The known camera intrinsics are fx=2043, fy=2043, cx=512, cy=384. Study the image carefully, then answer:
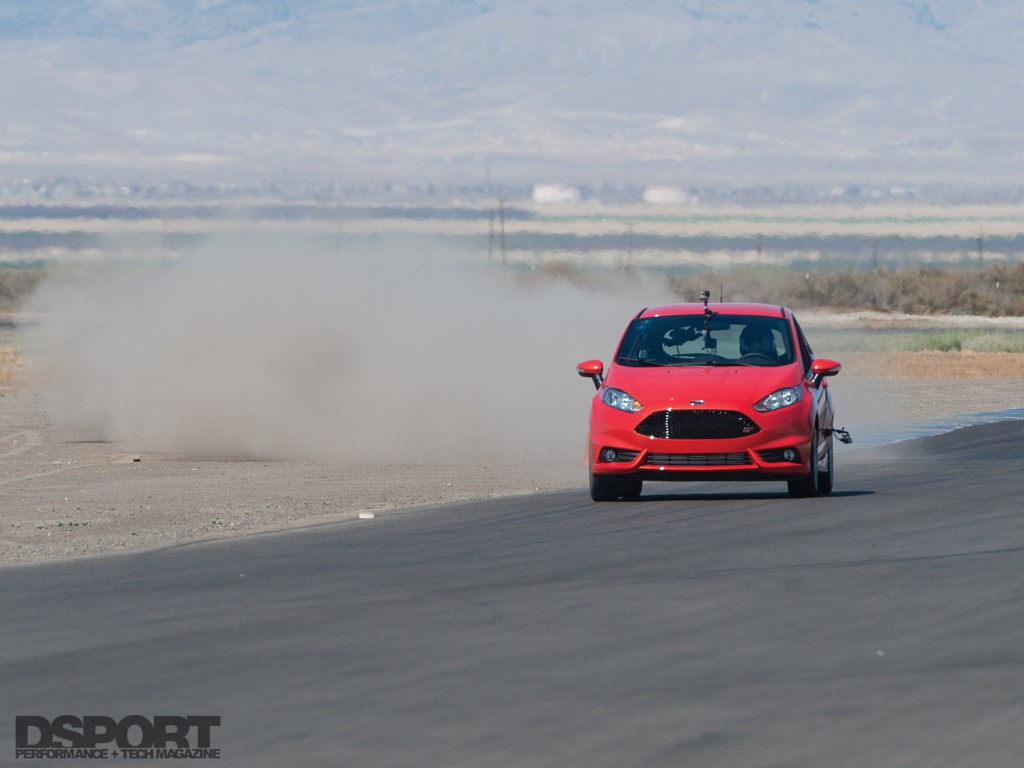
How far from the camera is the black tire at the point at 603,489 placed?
61.1 feet

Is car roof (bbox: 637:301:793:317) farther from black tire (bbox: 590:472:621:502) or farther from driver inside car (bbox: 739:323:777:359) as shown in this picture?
black tire (bbox: 590:472:621:502)

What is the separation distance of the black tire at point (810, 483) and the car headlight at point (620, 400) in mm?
1623

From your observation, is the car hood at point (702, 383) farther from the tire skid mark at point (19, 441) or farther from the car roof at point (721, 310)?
the tire skid mark at point (19, 441)

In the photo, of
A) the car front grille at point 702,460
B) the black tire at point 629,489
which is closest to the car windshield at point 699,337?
the black tire at point 629,489

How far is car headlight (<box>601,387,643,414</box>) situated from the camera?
1819 centimetres

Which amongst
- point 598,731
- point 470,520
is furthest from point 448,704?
point 470,520

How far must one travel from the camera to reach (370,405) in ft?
102

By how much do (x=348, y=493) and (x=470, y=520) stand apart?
4.61 metres

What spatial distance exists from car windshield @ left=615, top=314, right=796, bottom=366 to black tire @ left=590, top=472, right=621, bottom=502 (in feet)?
3.93

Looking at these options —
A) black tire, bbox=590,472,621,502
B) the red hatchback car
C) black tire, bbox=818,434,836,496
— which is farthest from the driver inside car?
black tire, bbox=590,472,621,502

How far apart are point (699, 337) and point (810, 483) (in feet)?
5.89

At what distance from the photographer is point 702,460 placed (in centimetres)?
1798

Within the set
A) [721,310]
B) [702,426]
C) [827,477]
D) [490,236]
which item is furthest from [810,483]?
[490,236]

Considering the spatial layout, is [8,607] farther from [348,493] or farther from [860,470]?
[860,470]
